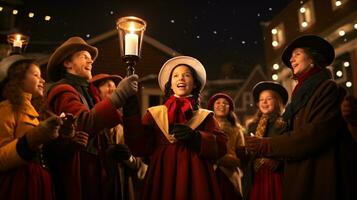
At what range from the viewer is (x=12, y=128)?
11.1ft

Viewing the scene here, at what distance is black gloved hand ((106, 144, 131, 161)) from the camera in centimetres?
405

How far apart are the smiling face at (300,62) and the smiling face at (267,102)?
120 centimetres

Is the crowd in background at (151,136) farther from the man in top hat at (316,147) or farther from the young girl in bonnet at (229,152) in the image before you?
the young girl in bonnet at (229,152)

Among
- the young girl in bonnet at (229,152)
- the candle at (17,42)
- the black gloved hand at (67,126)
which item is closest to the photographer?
the black gloved hand at (67,126)

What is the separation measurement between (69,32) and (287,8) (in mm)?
11478

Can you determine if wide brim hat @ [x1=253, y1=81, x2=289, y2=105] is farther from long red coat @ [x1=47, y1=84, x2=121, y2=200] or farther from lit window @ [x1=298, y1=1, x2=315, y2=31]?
lit window @ [x1=298, y1=1, x2=315, y2=31]

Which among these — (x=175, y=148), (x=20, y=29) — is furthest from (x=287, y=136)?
(x=20, y=29)

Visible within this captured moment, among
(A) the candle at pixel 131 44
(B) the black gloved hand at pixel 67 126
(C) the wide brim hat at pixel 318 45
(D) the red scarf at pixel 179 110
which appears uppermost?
(C) the wide brim hat at pixel 318 45

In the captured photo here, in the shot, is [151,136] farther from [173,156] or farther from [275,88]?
[275,88]

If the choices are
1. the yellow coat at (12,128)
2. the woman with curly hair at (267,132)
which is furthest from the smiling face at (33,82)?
the woman with curly hair at (267,132)

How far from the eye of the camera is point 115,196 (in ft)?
13.0

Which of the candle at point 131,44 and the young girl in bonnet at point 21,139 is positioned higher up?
the candle at point 131,44

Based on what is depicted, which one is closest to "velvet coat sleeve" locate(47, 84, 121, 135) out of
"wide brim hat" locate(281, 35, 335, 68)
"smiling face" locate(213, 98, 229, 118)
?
"wide brim hat" locate(281, 35, 335, 68)

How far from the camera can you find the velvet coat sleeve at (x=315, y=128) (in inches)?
145
